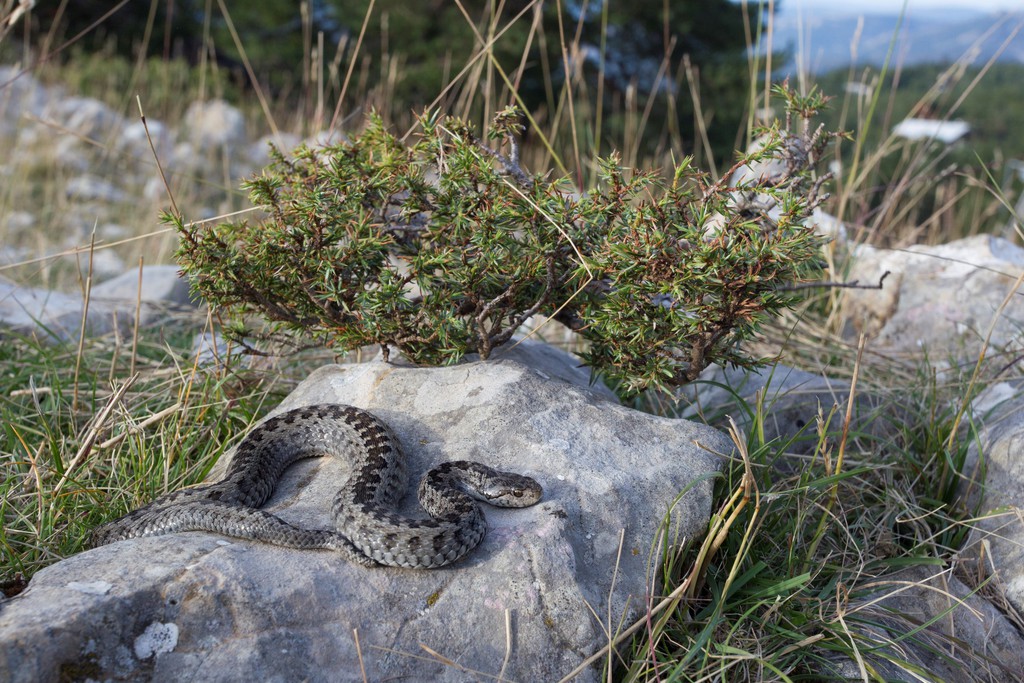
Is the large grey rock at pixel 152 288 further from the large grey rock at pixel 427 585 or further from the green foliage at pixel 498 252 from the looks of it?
the large grey rock at pixel 427 585

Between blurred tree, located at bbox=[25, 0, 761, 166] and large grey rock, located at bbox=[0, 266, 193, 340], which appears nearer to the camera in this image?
large grey rock, located at bbox=[0, 266, 193, 340]

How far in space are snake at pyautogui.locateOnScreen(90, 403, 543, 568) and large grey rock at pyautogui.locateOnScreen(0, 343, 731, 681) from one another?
7cm

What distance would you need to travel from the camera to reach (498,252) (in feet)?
13.0

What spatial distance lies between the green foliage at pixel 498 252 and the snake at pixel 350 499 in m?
0.58

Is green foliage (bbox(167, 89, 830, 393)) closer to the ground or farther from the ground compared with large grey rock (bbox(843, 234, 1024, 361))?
farther from the ground

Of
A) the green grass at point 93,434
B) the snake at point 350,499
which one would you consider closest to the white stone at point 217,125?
the green grass at point 93,434

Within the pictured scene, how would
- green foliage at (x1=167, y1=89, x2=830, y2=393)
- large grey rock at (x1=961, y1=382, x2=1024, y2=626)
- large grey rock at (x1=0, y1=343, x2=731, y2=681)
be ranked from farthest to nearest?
large grey rock at (x1=961, y1=382, x2=1024, y2=626) < green foliage at (x1=167, y1=89, x2=830, y2=393) < large grey rock at (x1=0, y1=343, x2=731, y2=681)

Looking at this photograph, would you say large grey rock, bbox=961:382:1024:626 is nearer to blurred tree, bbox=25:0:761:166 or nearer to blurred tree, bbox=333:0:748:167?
blurred tree, bbox=25:0:761:166

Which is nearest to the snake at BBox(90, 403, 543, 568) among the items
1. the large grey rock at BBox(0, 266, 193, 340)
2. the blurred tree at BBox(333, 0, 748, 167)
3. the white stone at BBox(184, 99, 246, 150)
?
the large grey rock at BBox(0, 266, 193, 340)

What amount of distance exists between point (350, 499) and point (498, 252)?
4.27 feet

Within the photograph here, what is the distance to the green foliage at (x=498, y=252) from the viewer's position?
3.92 meters

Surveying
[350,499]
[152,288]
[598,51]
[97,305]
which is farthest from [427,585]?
[598,51]

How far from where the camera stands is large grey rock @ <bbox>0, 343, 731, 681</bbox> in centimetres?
292

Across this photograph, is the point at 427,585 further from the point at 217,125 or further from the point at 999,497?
the point at 217,125
